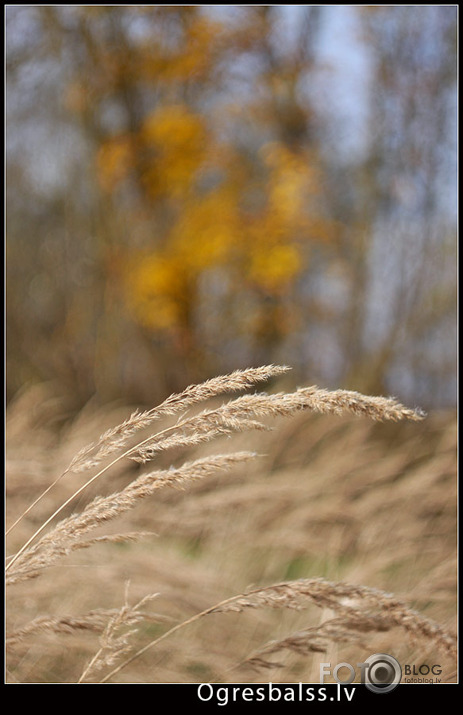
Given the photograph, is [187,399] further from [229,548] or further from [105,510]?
[229,548]

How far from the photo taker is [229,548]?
189 cm

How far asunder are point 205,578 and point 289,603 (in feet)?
2.41

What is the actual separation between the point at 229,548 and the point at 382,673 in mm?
779

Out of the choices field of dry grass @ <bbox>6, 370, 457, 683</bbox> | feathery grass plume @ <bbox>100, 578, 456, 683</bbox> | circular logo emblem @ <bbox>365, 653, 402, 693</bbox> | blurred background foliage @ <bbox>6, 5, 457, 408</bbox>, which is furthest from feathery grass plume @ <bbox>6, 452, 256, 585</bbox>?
blurred background foliage @ <bbox>6, 5, 457, 408</bbox>

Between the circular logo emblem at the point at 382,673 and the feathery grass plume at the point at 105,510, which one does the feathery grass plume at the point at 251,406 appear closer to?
the feathery grass plume at the point at 105,510

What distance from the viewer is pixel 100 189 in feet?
21.7

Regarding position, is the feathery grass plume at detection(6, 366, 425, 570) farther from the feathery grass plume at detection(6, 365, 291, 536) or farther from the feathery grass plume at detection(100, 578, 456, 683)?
the feathery grass plume at detection(100, 578, 456, 683)

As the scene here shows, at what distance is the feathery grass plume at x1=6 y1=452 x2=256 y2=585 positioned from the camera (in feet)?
2.52

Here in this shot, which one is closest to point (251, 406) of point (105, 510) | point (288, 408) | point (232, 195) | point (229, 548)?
point (288, 408)

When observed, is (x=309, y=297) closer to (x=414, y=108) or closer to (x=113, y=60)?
(x=414, y=108)

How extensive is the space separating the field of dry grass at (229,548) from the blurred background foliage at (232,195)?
3.37m

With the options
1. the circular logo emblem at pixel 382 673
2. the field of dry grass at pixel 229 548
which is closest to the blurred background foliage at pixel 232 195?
the field of dry grass at pixel 229 548

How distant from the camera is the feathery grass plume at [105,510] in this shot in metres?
0.77
